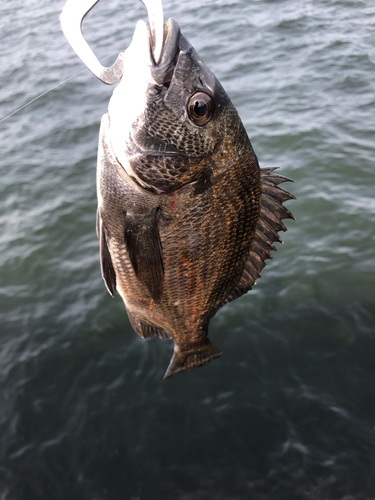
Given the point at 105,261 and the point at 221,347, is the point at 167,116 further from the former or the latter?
the point at 221,347

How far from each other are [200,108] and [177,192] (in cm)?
39

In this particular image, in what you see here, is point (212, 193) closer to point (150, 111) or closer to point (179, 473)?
point (150, 111)

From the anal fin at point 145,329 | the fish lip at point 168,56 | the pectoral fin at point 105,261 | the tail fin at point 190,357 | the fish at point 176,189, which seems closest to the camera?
the fish lip at point 168,56

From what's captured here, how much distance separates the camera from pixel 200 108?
6.34ft

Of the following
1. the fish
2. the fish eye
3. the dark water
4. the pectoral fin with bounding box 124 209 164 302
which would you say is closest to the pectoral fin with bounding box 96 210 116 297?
the fish

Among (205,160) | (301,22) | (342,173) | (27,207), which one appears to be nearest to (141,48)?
(205,160)

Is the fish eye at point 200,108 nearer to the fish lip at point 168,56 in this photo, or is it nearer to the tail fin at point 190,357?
the fish lip at point 168,56

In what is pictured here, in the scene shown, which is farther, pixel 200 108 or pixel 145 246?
pixel 145 246

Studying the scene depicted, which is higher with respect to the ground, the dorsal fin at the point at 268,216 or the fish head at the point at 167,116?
the fish head at the point at 167,116

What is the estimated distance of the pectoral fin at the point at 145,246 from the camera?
2.09 meters

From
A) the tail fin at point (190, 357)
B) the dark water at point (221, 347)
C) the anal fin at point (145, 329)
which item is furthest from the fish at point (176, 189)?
the dark water at point (221, 347)

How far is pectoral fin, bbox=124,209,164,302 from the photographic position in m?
2.09

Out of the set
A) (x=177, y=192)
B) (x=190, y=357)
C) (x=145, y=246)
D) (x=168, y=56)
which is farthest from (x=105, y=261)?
(x=168, y=56)

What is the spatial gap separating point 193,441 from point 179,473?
298 millimetres
